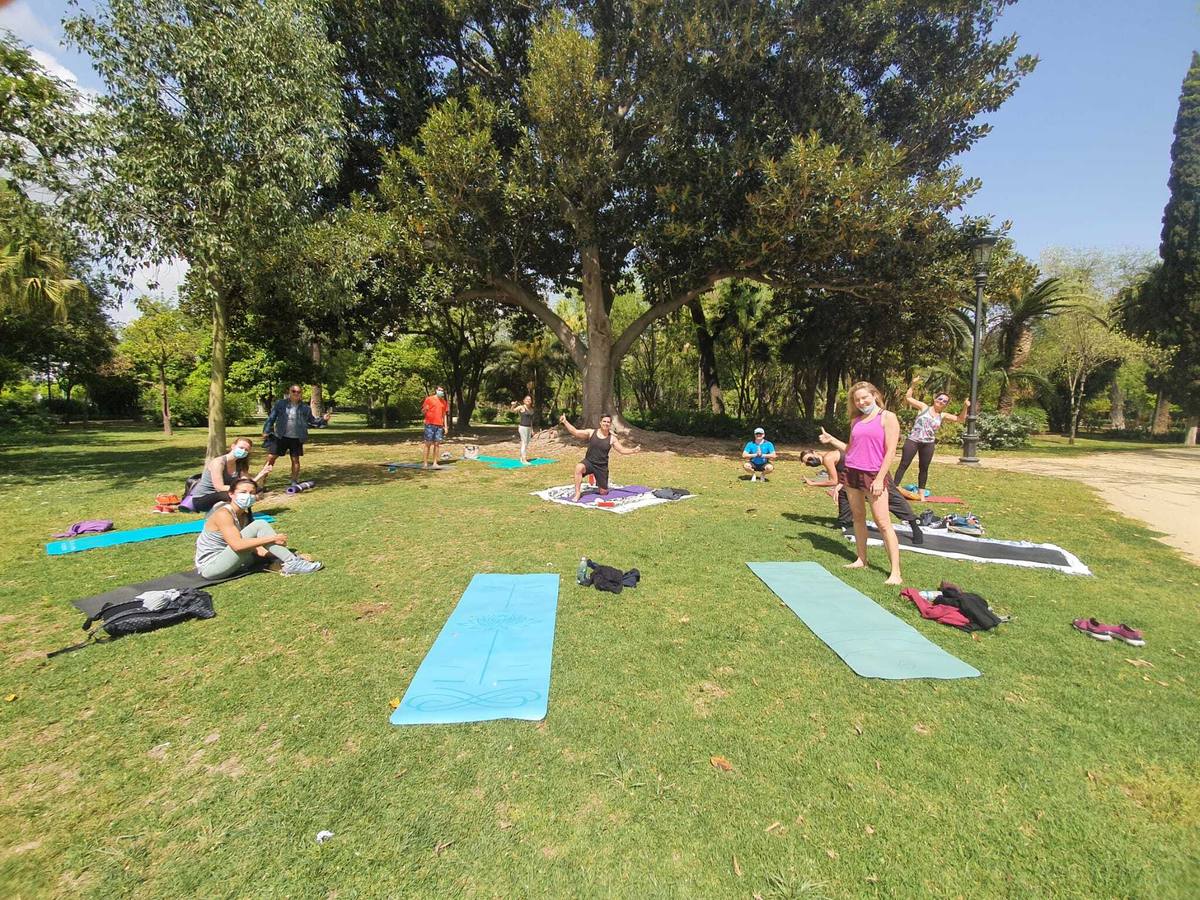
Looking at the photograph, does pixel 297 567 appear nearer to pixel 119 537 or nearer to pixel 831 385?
pixel 119 537

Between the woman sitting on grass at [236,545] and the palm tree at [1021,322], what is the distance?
24.7m

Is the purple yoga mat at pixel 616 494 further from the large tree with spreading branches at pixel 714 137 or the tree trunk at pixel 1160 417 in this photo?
the tree trunk at pixel 1160 417

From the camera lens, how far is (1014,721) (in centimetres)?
320

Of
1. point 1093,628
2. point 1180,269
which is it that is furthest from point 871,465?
point 1180,269

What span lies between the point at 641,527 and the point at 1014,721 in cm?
485

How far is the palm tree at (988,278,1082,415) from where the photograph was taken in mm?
20156

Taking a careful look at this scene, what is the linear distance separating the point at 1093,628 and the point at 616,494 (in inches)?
264

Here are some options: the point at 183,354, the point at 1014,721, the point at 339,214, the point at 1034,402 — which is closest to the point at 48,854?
the point at 1014,721

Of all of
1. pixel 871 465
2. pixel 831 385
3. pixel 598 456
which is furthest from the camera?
pixel 831 385

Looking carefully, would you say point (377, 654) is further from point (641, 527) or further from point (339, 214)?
point (339, 214)

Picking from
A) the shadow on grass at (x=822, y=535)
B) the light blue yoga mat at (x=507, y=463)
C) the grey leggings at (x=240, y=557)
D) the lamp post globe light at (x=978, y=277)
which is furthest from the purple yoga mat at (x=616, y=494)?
the lamp post globe light at (x=978, y=277)

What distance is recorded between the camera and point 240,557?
5.45 meters

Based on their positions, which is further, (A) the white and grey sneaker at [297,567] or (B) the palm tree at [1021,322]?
(B) the palm tree at [1021,322]

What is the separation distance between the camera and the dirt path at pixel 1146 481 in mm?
8242
